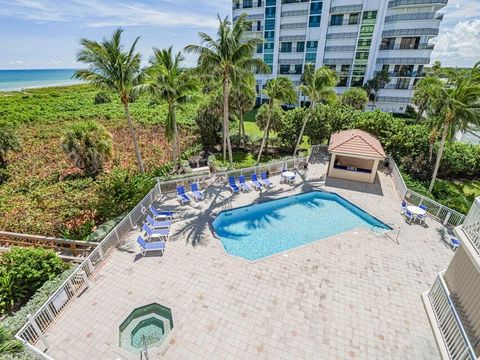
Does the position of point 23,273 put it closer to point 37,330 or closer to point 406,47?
point 37,330

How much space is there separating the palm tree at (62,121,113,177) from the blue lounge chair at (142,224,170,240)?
10708 mm

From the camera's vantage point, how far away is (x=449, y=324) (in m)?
7.61

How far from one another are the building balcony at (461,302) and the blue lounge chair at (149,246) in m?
10.7

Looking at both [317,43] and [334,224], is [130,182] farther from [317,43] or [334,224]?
[317,43]

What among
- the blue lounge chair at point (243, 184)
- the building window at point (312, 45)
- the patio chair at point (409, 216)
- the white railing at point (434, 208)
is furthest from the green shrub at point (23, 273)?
the building window at point (312, 45)

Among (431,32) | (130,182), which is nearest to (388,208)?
(130,182)

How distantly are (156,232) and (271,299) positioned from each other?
6.38 metres

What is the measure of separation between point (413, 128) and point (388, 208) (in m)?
9.95

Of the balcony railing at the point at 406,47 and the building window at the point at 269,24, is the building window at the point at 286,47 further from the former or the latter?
the balcony railing at the point at 406,47

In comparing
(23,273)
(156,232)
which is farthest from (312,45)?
(23,273)

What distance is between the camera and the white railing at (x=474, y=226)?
24.3ft

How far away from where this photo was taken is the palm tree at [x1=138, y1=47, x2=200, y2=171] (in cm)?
1583

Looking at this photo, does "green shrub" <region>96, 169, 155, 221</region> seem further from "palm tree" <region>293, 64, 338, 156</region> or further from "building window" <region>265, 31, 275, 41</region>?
"building window" <region>265, 31, 275, 41</region>

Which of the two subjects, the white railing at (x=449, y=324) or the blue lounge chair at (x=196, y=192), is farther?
the blue lounge chair at (x=196, y=192)
